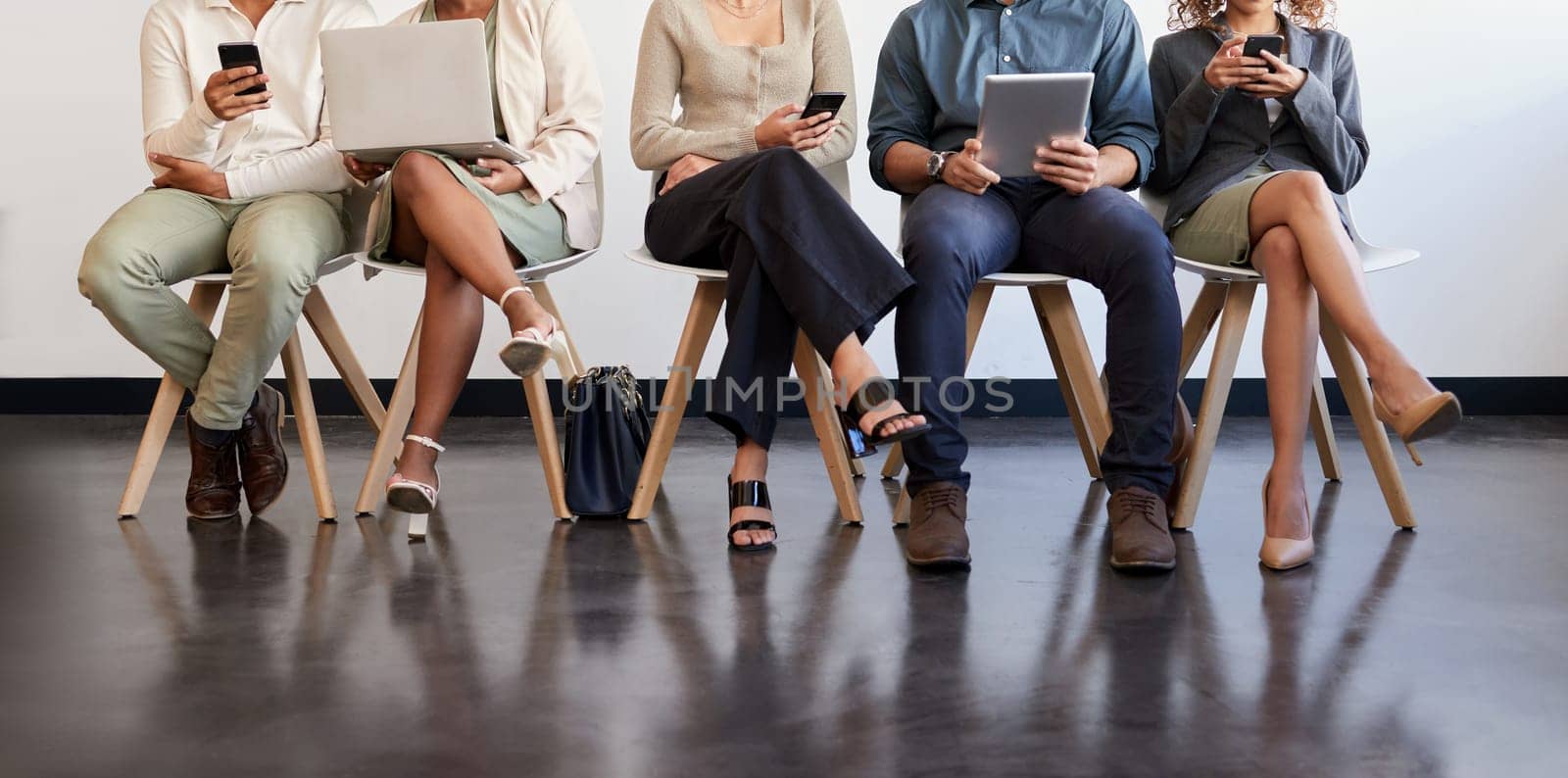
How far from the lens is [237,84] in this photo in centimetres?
236

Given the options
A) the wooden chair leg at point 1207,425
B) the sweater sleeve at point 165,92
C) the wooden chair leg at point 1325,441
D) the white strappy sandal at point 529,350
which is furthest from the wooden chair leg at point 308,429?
the wooden chair leg at point 1325,441

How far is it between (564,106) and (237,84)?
0.58 m

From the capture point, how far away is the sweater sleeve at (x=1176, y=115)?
236 centimetres

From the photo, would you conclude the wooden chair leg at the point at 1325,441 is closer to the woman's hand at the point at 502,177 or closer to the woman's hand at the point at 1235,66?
the woman's hand at the point at 1235,66

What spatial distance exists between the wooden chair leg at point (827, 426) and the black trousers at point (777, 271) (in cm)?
9

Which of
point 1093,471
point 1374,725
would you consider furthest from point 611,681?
point 1093,471

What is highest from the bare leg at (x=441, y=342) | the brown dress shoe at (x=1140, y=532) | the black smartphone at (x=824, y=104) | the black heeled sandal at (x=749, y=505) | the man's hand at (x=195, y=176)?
the black smartphone at (x=824, y=104)

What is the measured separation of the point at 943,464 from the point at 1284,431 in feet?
1.84

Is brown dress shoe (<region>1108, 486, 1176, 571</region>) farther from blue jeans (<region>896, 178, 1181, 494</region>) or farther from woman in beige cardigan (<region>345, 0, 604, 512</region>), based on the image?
woman in beige cardigan (<region>345, 0, 604, 512</region>)

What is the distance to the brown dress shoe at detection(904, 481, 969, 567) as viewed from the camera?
203 centimetres

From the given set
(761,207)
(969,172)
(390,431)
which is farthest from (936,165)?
(390,431)

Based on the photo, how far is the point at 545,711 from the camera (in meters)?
1.45

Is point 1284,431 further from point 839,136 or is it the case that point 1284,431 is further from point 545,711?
point 545,711

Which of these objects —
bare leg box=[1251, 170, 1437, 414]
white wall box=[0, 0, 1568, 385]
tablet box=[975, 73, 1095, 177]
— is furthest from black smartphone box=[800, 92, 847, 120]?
white wall box=[0, 0, 1568, 385]
